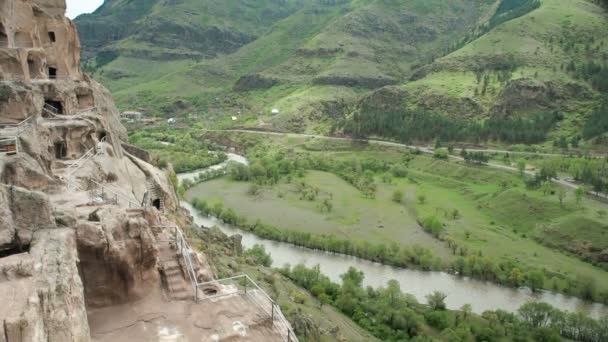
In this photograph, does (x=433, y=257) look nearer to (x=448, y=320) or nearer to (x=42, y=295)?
(x=448, y=320)

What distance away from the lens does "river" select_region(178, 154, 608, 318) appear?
5728cm

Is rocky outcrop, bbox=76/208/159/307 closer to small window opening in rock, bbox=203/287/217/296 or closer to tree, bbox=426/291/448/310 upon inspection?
small window opening in rock, bbox=203/287/217/296

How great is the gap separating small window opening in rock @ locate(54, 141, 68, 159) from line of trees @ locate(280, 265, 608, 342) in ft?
101

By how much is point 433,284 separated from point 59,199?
4993 centimetres

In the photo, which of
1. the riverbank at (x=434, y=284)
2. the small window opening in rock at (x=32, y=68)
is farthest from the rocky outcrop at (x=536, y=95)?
the small window opening in rock at (x=32, y=68)

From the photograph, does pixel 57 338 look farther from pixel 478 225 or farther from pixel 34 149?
pixel 478 225

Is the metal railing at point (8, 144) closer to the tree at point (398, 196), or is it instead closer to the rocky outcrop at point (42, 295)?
the rocky outcrop at point (42, 295)

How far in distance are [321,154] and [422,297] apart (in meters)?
76.0

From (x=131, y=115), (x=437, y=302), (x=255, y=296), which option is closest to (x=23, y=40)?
(x=255, y=296)

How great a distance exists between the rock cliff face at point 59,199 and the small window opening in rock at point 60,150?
0.07 m

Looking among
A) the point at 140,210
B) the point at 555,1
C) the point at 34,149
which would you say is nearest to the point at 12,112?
the point at 34,149

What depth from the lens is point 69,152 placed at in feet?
114

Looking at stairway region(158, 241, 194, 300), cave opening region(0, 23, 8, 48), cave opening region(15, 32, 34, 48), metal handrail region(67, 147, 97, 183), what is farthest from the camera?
cave opening region(15, 32, 34, 48)

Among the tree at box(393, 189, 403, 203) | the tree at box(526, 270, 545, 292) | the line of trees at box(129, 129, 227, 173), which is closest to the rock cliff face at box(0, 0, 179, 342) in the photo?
the tree at box(526, 270, 545, 292)
